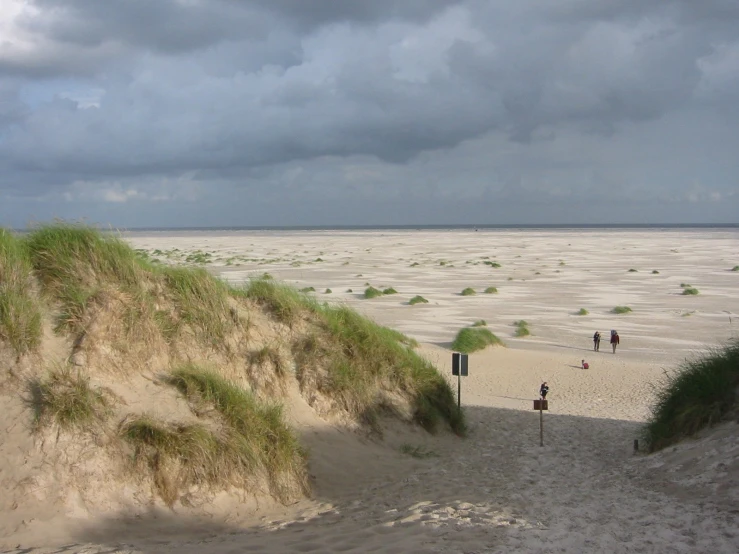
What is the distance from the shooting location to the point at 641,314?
34.1 metres

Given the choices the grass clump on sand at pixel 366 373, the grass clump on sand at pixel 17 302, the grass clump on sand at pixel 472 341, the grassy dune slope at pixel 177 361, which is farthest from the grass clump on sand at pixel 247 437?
the grass clump on sand at pixel 472 341

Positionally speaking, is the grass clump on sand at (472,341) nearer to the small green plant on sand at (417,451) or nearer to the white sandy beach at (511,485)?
the white sandy beach at (511,485)

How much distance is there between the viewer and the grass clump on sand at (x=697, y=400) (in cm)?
1027

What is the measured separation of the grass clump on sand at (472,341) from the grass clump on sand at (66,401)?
17680 millimetres

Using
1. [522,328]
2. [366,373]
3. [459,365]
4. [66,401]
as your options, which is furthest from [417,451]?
[522,328]

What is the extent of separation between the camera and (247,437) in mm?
8641

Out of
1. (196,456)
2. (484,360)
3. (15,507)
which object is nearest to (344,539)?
(196,456)

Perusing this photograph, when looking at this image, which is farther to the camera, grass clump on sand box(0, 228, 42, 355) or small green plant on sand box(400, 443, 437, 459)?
small green plant on sand box(400, 443, 437, 459)

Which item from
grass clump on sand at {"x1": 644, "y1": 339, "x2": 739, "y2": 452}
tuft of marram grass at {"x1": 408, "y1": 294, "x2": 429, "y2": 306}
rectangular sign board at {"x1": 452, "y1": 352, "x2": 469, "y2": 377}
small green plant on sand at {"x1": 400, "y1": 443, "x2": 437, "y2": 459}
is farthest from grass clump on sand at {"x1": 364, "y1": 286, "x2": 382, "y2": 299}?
grass clump on sand at {"x1": 644, "y1": 339, "x2": 739, "y2": 452}

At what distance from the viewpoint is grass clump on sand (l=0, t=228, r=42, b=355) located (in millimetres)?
8422

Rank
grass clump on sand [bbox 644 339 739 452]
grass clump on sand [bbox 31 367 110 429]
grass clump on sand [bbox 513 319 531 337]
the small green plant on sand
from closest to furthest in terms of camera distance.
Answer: grass clump on sand [bbox 31 367 110 429] < grass clump on sand [bbox 644 339 739 452] < the small green plant on sand < grass clump on sand [bbox 513 319 531 337]

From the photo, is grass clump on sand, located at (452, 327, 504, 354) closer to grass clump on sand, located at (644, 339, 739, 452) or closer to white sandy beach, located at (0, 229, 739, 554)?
white sandy beach, located at (0, 229, 739, 554)

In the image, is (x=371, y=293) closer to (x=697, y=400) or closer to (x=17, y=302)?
(x=697, y=400)

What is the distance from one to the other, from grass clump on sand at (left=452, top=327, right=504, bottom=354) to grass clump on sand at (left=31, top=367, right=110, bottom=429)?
1768 centimetres
